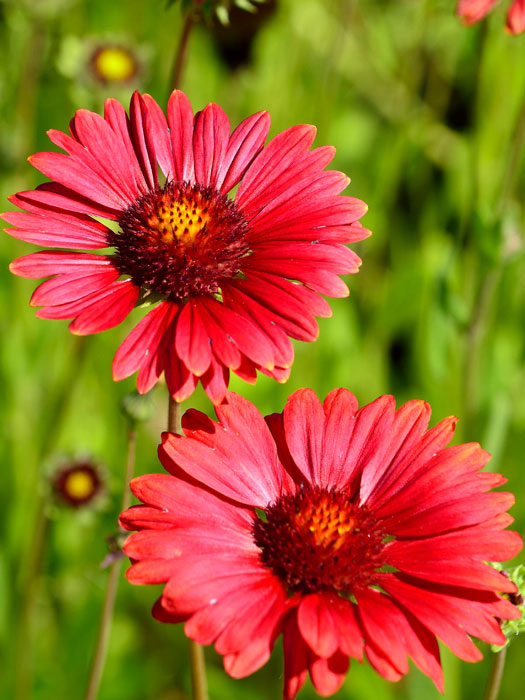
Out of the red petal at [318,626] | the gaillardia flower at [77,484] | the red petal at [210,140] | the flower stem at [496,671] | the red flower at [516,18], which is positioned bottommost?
the flower stem at [496,671]

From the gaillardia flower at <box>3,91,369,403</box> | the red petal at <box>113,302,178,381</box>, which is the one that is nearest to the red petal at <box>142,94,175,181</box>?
the gaillardia flower at <box>3,91,369,403</box>

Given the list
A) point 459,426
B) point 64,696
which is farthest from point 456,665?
point 64,696

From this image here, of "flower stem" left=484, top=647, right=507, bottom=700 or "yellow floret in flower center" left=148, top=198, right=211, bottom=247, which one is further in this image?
"yellow floret in flower center" left=148, top=198, right=211, bottom=247

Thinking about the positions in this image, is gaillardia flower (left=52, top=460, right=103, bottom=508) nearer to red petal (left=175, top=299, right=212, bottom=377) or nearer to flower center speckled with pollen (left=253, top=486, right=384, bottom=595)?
flower center speckled with pollen (left=253, top=486, right=384, bottom=595)

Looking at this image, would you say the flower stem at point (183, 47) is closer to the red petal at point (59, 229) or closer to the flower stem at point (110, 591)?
the red petal at point (59, 229)

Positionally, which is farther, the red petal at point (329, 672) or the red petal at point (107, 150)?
the red petal at point (107, 150)

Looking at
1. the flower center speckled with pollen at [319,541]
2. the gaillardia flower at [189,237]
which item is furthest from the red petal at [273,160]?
the flower center speckled with pollen at [319,541]

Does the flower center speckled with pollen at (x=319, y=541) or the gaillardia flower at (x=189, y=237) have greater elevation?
the gaillardia flower at (x=189, y=237)
